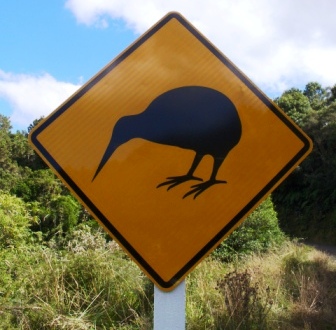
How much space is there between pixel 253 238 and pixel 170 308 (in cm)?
1039

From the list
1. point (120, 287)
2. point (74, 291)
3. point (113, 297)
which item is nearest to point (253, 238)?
point (120, 287)

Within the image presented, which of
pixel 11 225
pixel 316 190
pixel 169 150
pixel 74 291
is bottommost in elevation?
pixel 316 190

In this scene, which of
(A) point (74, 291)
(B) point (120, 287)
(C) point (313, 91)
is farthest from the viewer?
(C) point (313, 91)

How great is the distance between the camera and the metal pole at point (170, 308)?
5.64ft

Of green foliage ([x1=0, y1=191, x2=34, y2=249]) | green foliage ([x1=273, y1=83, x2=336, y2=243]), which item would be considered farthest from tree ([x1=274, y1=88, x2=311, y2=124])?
green foliage ([x1=0, y1=191, x2=34, y2=249])

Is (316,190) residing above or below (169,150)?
below

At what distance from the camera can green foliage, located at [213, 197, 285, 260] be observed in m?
10.7

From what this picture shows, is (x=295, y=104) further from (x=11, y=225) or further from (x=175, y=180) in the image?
(x=175, y=180)

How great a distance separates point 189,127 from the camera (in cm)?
173

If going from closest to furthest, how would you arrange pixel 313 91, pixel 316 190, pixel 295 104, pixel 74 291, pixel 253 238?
1. pixel 74 291
2. pixel 253 238
3. pixel 316 190
4. pixel 295 104
5. pixel 313 91

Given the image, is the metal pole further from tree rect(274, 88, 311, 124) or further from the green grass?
tree rect(274, 88, 311, 124)

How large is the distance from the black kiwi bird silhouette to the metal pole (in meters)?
0.35

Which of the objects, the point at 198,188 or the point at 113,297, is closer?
the point at 198,188

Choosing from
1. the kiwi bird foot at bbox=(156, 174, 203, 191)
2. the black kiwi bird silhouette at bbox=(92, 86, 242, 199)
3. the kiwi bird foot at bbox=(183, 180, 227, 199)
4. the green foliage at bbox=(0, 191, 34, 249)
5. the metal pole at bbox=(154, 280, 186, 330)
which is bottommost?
the metal pole at bbox=(154, 280, 186, 330)
